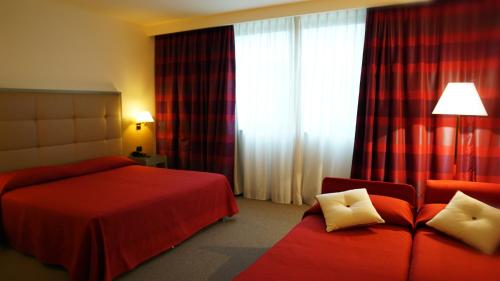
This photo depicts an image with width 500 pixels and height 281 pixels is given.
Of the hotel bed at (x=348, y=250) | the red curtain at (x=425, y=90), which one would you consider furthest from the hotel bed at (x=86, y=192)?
the red curtain at (x=425, y=90)

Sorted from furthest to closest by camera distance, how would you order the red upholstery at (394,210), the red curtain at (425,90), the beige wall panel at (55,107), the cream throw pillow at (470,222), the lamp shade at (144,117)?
the lamp shade at (144,117), the beige wall panel at (55,107), the red curtain at (425,90), the red upholstery at (394,210), the cream throw pillow at (470,222)

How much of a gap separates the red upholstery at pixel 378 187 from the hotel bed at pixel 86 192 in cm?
121

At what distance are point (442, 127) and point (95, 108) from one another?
13.2 feet

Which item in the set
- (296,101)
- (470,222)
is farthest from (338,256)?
(296,101)

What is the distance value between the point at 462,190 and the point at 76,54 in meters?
4.31

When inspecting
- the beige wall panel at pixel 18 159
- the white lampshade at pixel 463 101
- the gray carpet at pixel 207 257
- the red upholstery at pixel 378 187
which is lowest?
the gray carpet at pixel 207 257

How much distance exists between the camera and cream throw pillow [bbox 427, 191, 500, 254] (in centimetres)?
200

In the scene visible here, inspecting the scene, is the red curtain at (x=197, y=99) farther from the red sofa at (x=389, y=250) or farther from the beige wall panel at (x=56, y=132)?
the red sofa at (x=389, y=250)

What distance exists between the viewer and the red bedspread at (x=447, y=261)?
1697 millimetres

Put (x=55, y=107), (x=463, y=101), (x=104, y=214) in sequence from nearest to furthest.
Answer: (x=104, y=214) < (x=463, y=101) < (x=55, y=107)

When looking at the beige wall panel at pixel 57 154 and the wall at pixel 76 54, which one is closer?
the wall at pixel 76 54

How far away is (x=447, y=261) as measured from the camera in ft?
6.09

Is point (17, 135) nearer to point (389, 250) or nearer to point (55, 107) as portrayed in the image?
point (55, 107)

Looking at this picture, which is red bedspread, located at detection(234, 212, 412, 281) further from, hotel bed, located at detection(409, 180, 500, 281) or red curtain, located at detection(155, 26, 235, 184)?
red curtain, located at detection(155, 26, 235, 184)
